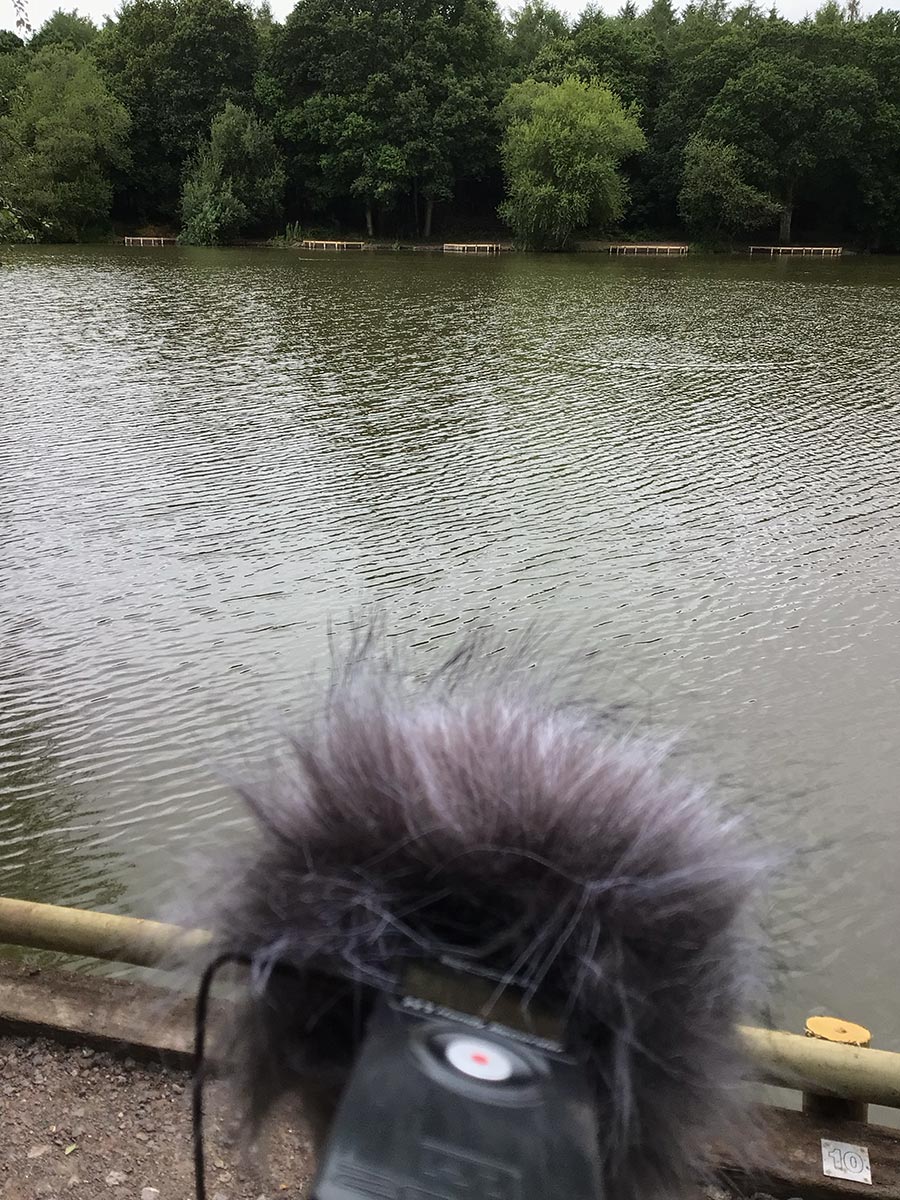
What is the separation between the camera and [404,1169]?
0.55 metres

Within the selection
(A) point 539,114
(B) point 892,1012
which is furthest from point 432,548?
(A) point 539,114

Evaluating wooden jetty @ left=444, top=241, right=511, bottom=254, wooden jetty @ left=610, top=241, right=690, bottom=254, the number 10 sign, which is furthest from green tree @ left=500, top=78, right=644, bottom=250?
the number 10 sign

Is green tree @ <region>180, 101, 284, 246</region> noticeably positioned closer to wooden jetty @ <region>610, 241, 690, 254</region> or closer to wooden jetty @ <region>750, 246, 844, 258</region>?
wooden jetty @ <region>610, 241, 690, 254</region>

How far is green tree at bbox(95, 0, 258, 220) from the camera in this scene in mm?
40812

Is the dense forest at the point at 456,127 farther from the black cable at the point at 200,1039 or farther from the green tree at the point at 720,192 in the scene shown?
the black cable at the point at 200,1039

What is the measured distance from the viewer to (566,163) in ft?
115

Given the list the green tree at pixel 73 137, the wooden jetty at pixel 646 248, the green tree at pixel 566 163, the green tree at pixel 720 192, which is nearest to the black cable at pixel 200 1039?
the green tree at pixel 566 163

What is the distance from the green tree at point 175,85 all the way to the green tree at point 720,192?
19.3 meters

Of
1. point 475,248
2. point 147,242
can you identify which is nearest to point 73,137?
point 147,242

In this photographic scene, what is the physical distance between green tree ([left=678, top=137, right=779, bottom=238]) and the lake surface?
22188 millimetres

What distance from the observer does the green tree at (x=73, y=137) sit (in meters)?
36.4

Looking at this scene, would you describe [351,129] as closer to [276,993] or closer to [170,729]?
[170,729]

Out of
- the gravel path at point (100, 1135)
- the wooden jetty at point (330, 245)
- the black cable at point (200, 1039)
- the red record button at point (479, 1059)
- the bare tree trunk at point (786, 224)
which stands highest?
the bare tree trunk at point (786, 224)

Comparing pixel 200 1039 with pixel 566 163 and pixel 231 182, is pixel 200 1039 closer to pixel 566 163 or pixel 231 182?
pixel 566 163
